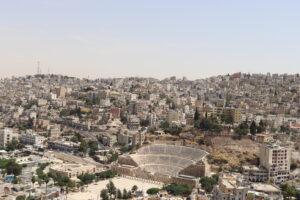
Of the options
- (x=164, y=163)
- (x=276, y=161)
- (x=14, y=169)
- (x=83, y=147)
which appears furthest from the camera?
(x=83, y=147)

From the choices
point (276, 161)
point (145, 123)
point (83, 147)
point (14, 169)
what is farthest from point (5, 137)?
point (276, 161)

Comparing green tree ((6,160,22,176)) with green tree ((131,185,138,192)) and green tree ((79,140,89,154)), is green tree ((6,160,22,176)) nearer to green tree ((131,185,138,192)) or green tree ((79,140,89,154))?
green tree ((131,185,138,192))

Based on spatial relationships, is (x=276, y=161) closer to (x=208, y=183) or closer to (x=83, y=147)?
(x=208, y=183)

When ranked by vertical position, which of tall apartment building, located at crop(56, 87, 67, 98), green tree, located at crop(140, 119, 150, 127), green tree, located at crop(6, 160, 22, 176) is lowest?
green tree, located at crop(6, 160, 22, 176)

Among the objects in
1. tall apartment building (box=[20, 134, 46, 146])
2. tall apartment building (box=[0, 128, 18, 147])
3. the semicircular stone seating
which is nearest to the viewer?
the semicircular stone seating

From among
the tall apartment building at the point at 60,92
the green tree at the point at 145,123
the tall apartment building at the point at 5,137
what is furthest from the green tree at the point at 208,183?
the tall apartment building at the point at 60,92

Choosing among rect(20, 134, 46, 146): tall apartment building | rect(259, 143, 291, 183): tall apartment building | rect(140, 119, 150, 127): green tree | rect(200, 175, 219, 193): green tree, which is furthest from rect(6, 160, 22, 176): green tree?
rect(140, 119, 150, 127): green tree

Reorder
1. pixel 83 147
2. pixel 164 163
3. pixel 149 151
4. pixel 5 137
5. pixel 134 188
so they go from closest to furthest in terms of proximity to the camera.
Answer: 1. pixel 134 188
2. pixel 164 163
3. pixel 149 151
4. pixel 83 147
5. pixel 5 137
